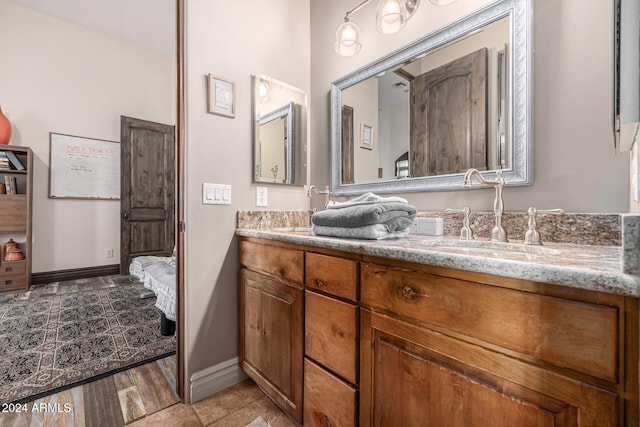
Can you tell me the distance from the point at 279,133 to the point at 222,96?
0.41m

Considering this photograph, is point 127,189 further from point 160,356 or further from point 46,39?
point 160,356

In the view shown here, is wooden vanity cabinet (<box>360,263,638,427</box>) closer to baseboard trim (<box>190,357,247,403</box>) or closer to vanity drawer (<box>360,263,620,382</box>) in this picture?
vanity drawer (<box>360,263,620,382</box>)

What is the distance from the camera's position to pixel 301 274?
1.14 m

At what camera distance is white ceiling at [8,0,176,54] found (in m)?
3.21

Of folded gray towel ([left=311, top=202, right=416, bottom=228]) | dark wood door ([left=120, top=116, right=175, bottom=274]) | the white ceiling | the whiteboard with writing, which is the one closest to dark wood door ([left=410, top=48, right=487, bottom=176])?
folded gray towel ([left=311, top=202, right=416, bottom=228])

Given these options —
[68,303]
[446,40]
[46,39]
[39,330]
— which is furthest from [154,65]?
[446,40]

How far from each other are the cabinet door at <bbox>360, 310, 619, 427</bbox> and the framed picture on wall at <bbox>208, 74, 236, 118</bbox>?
1273 mm

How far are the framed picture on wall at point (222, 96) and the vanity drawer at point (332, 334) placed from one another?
1.08 m

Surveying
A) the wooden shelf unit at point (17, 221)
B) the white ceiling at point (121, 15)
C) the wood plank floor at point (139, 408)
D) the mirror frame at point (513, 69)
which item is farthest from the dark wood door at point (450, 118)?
the wooden shelf unit at point (17, 221)

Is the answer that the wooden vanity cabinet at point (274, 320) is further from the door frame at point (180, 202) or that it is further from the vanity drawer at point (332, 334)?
the door frame at point (180, 202)

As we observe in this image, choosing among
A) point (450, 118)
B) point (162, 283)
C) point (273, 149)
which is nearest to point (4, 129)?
point (162, 283)

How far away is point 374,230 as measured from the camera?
39.8 inches

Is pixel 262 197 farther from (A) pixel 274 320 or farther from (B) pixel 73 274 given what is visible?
(B) pixel 73 274

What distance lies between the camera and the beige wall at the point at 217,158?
4.69ft
